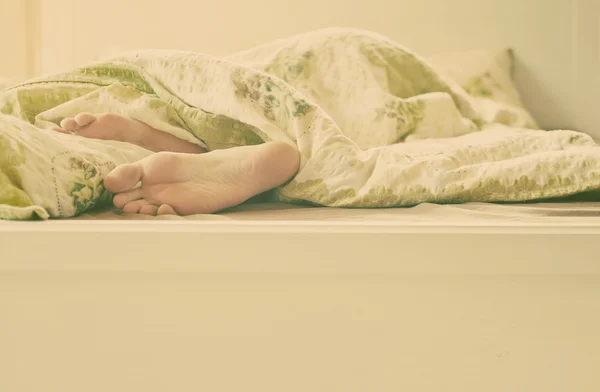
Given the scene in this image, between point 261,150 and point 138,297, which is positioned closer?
point 138,297

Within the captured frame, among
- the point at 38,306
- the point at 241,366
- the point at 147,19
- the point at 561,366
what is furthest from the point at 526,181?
the point at 147,19

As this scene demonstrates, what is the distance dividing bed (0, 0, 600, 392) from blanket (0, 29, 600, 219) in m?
0.10

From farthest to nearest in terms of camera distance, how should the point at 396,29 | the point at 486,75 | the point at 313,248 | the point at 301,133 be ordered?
the point at 396,29 → the point at 486,75 → the point at 301,133 → the point at 313,248

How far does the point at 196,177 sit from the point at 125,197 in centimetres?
9

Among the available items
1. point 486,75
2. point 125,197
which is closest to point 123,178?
point 125,197

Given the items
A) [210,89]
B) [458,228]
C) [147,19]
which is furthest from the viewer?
[147,19]

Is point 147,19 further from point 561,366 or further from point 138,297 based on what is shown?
point 561,366

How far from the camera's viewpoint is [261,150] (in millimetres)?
707

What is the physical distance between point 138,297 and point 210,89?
44cm

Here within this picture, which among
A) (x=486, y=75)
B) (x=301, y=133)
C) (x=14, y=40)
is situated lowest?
(x=301, y=133)

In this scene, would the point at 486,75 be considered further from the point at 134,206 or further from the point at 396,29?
the point at 134,206

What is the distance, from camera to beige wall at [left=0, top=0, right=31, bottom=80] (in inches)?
75.7

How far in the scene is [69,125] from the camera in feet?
2.55

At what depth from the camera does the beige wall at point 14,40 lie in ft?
6.31
